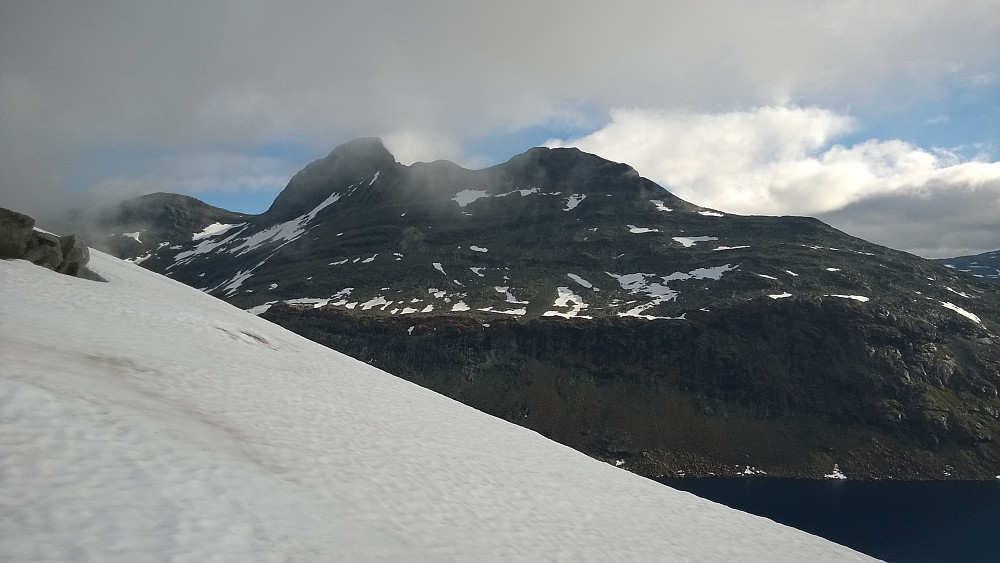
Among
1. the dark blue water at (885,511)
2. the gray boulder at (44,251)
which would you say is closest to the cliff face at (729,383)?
the dark blue water at (885,511)

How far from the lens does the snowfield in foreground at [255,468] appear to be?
6.02m

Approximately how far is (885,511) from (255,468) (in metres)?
91.3

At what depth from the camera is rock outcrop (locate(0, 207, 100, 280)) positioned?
2022 centimetres

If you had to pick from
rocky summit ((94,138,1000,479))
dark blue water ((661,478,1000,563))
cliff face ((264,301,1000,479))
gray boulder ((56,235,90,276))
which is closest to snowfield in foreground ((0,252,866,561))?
gray boulder ((56,235,90,276))

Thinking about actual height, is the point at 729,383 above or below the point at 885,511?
above

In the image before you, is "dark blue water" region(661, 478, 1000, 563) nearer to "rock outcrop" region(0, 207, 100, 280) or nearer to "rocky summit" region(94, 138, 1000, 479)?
"rocky summit" region(94, 138, 1000, 479)

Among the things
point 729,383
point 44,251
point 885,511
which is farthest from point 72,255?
point 729,383

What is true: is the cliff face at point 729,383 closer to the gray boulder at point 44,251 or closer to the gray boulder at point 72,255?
the gray boulder at point 72,255

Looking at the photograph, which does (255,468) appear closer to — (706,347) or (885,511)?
(885,511)

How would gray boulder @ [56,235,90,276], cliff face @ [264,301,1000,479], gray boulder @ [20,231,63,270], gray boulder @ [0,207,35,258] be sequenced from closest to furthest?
1. gray boulder @ [0,207,35,258]
2. gray boulder @ [20,231,63,270]
3. gray boulder @ [56,235,90,276]
4. cliff face @ [264,301,1000,479]

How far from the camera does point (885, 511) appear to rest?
71.4 metres

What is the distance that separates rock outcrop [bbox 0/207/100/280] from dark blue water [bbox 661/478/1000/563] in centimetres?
7556

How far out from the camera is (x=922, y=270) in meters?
152

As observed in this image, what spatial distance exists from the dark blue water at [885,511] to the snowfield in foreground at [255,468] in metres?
61.8
